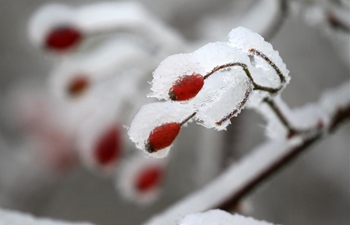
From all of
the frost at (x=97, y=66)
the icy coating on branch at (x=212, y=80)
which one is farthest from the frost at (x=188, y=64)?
the frost at (x=97, y=66)

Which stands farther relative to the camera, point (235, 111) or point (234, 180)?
point (234, 180)

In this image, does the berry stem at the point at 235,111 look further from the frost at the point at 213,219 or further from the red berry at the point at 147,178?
the red berry at the point at 147,178

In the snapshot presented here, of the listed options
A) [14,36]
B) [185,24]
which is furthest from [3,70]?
[185,24]

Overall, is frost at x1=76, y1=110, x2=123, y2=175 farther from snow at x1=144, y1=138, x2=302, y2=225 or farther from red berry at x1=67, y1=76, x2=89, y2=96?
snow at x1=144, y1=138, x2=302, y2=225

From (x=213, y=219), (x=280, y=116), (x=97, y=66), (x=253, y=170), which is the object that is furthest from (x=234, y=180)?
(x=97, y=66)

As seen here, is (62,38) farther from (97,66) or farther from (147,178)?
(147,178)

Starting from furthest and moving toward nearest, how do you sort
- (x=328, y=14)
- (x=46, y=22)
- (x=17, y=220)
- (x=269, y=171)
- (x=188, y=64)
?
(x=46, y=22) < (x=328, y=14) < (x=269, y=171) < (x=17, y=220) < (x=188, y=64)

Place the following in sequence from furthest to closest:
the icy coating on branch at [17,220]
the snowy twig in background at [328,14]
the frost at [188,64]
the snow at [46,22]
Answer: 1. the snow at [46,22]
2. the snowy twig in background at [328,14]
3. the icy coating on branch at [17,220]
4. the frost at [188,64]
